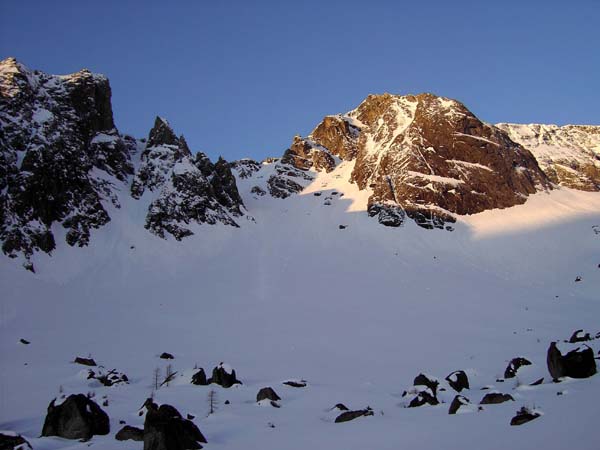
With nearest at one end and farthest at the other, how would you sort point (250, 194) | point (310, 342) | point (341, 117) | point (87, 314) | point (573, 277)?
point (310, 342) → point (87, 314) → point (573, 277) → point (250, 194) → point (341, 117)

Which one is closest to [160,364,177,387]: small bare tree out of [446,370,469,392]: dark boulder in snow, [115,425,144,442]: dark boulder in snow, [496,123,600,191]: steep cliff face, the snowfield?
the snowfield

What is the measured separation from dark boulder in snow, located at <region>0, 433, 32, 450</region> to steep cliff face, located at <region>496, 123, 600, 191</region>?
97215 mm

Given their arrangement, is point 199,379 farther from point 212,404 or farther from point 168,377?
point 212,404

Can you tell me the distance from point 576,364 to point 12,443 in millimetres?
16652

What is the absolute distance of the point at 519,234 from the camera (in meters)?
63.9

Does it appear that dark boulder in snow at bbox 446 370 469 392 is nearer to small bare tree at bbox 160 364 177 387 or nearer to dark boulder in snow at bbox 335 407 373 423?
dark boulder in snow at bbox 335 407 373 423

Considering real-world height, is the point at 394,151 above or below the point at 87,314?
above

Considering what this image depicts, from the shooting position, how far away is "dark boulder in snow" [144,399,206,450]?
1129 cm

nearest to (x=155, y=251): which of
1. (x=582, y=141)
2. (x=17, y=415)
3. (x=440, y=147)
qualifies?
(x=17, y=415)

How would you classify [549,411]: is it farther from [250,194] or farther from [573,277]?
[250,194]

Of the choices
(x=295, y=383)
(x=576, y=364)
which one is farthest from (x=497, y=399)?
(x=295, y=383)

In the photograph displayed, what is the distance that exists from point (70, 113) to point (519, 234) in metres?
64.0

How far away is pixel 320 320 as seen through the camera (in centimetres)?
3719

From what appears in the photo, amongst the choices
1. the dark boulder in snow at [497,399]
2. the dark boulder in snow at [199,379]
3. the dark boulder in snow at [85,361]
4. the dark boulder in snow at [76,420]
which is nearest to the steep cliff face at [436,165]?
the dark boulder in snow at [85,361]
